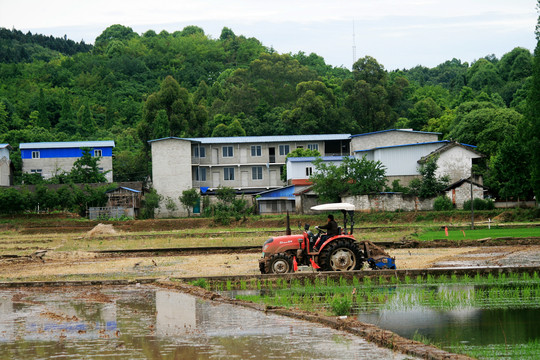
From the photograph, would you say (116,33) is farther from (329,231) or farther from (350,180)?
(329,231)

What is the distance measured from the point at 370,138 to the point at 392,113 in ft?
81.2

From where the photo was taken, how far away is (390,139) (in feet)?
243

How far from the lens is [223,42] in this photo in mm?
166250

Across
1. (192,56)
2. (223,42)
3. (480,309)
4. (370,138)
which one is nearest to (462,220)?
(370,138)

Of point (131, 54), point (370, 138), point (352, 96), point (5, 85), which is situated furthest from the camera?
point (131, 54)

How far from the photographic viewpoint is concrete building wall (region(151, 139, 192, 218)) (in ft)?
235

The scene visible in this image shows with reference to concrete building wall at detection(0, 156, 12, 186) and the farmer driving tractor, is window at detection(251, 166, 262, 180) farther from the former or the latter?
the farmer driving tractor

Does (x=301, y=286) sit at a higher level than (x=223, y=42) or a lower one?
lower

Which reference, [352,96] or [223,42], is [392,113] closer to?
[352,96]

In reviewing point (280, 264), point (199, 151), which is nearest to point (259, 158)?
point (199, 151)

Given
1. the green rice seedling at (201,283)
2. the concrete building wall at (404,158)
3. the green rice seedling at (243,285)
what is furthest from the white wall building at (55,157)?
the green rice seedling at (243,285)

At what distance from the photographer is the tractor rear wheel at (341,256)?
67.4ft

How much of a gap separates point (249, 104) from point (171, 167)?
31752 mm

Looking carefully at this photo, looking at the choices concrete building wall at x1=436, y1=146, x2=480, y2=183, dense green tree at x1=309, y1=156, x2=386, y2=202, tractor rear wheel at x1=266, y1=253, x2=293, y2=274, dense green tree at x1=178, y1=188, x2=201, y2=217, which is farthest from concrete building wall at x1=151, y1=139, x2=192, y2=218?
tractor rear wheel at x1=266, y1=253, x2=293, y2=274
